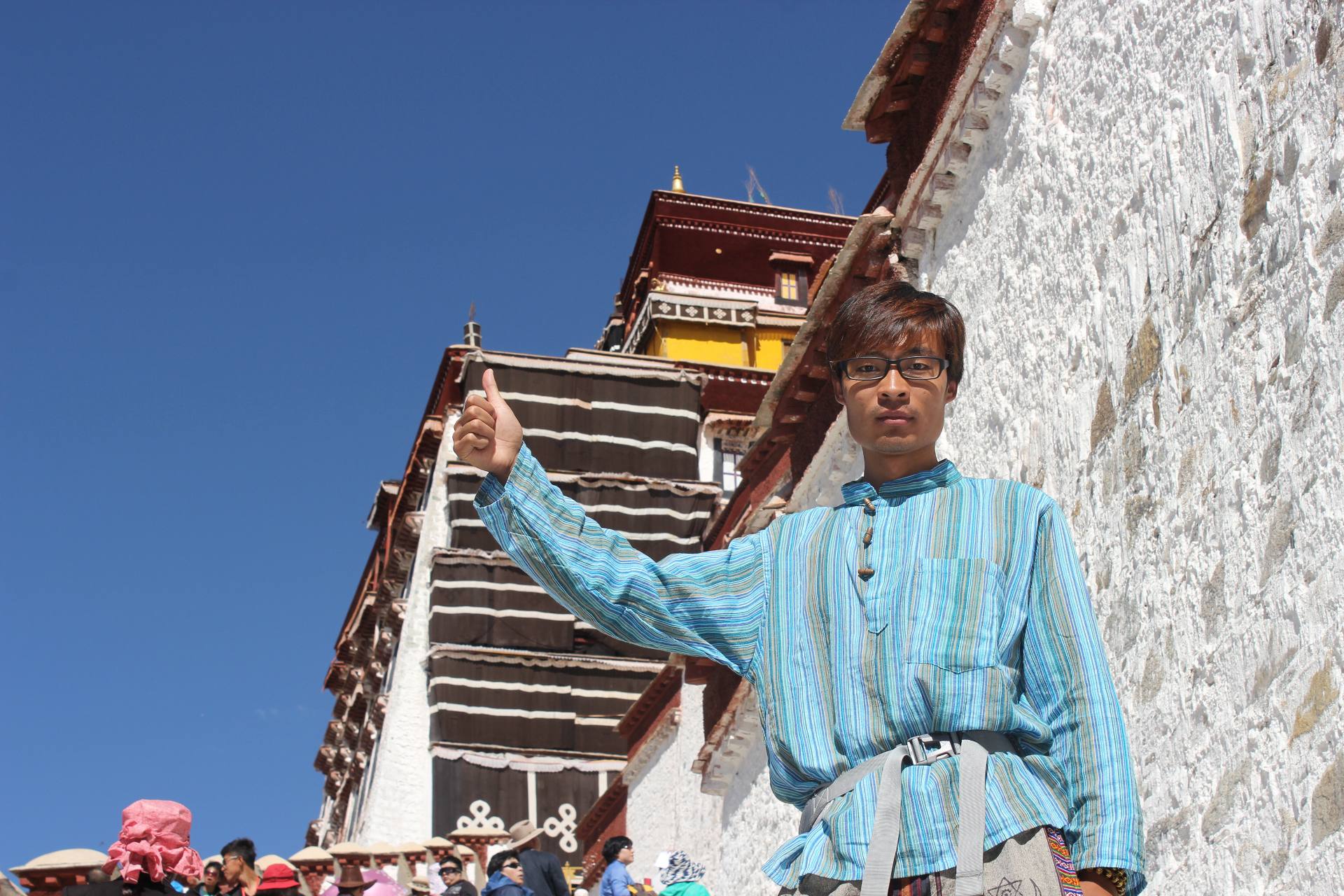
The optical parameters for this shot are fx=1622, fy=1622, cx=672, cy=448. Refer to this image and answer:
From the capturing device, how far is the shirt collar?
312cm

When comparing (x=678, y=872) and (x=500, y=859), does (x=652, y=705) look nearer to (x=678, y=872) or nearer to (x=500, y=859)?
(x=678, y=872)

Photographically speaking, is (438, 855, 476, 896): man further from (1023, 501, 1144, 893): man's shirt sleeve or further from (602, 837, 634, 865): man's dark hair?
(1023, 501, 1144, 893): man's shirt sleeve

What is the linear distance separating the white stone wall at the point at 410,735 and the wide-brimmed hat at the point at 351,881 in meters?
16.4

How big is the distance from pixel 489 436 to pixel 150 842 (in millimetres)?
3831

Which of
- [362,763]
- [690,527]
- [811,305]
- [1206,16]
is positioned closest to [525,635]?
[690,527]

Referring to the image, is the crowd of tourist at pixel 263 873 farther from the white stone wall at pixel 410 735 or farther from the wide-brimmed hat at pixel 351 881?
the white stone wall at pixel 410 735

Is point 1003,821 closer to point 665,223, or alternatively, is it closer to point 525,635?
point 525,635

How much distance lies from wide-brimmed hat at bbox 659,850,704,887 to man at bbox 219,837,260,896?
319 cm

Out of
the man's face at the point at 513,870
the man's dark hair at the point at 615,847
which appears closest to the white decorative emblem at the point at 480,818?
the man's dark hair at the point at 615,847

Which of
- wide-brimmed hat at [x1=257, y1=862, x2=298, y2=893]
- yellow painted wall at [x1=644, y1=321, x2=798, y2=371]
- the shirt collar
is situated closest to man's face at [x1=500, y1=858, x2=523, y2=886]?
wide-brimmed hat at [x1=257, y1=862, x2=298, y2=893]

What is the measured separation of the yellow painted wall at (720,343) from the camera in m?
33.7

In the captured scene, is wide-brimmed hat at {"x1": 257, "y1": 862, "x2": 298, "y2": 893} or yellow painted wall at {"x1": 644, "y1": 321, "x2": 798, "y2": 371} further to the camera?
yellow painted wall at {"x1": 644, "y1": 321, "x2": 798, "y2": 371}

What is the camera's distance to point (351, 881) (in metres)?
10.8

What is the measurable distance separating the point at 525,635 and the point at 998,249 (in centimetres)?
2065
